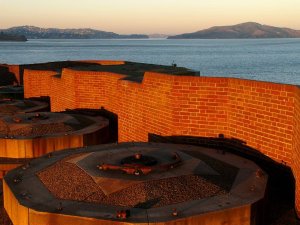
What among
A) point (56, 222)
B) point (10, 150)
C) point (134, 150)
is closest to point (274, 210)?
point (134, 150)

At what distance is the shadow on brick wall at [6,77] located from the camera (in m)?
34.1

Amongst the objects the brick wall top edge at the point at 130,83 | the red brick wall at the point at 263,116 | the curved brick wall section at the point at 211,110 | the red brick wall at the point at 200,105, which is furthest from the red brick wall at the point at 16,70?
the red brick wall at the point at 263,116

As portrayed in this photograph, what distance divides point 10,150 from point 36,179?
416 cm

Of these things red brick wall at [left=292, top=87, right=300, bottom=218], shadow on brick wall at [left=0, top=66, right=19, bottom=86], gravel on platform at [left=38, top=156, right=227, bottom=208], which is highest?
red brick wall at [left=292, top=87, right=300, bottom=218]

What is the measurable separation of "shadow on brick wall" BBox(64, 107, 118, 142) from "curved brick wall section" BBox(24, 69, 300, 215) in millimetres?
266

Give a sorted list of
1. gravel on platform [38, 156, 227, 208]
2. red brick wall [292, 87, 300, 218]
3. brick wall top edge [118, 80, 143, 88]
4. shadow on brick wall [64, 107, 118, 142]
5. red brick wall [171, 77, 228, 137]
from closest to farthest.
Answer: gravel on platform [38, 156, 227, 208], red brick wall [292, 87, 300, 218], red brick wall [171, 77, 228, 137], brick wall top edge [118, 80, 143, 88], shadow on brick wall [64, 107, 118, 142]

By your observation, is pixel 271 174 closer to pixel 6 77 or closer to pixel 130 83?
pixel 130 83

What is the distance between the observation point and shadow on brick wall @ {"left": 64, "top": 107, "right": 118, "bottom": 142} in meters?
17.0

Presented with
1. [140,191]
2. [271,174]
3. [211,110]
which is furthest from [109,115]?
[140,191]

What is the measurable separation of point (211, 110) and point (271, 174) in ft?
8.41

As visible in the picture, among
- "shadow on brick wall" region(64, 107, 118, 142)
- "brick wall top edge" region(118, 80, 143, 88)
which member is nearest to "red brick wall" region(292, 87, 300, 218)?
"brick wall top edge" region(118, 80, 143, 88)

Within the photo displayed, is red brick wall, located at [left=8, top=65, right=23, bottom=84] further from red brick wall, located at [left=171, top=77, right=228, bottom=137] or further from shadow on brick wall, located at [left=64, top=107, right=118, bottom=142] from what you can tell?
red brick wall, located at [left=171, top=77, right=228, bottom=137]

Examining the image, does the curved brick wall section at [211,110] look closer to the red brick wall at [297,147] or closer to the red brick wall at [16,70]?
the red brick wall at [297,147]

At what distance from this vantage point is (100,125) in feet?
52.1
